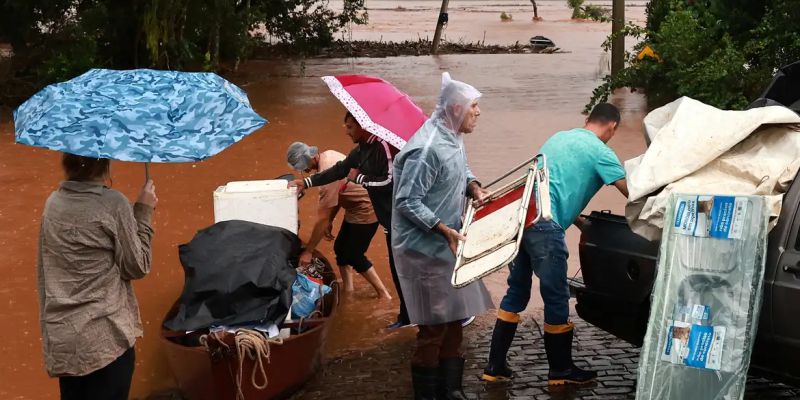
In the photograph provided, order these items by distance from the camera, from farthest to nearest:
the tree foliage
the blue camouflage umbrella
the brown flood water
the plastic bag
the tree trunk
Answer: the tree trunk → the tree foliage → the brown flood water → the plastic bag → the blue camouflage umbrella

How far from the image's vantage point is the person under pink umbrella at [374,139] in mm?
7469

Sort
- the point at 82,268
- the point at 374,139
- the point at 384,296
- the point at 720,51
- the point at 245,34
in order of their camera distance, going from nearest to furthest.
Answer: the point at 82,268
the point at 374,139
the point at 384,296
the point at 720,51
the point at 245,34

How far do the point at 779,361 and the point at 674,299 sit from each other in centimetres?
68

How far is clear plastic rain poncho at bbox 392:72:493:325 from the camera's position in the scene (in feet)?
20.0

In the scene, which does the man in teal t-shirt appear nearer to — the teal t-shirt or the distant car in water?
the teal t-shirt

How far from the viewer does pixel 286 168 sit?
46.9 feet

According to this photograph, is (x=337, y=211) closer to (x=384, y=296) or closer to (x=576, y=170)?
(x=384, y=296)

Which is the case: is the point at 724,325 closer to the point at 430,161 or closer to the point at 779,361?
the point at 779,361

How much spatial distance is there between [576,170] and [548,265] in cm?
61

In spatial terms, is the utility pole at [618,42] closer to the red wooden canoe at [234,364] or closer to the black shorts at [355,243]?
the black shorts at [355,243]

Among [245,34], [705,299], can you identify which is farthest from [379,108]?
[245,34]

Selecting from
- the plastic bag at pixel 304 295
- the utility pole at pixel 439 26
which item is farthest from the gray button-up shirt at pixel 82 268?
the utility pole at pixel 439 26

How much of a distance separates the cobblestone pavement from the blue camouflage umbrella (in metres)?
2.32

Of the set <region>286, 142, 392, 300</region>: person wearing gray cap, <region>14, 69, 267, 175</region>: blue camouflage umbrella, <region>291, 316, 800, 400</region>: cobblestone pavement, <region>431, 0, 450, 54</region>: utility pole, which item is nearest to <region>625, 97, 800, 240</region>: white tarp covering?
<region>291, 316, 800, 400</region>: cobblestone pavement
